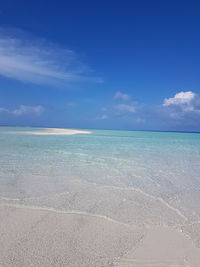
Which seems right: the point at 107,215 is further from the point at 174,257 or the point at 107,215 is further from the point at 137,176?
the point at 137,176

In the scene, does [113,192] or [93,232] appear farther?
[113,192]

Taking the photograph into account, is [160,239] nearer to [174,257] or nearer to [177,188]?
[174,257]

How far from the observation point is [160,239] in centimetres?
256

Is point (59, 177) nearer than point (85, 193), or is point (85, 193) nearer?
point (85, 193)

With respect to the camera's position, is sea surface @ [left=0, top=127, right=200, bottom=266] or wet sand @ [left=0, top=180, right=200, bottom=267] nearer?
wet sand @ [left=0, top=180, right=200, bottom=267]

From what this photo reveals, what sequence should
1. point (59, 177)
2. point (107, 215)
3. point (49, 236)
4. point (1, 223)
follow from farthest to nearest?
point (59, 177), point (107, 215), point (1, 223), point (49, 236)

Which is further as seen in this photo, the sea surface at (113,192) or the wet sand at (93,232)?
the sea surface at (113,192)

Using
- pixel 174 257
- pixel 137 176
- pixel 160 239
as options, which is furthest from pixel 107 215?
pixel 137 176

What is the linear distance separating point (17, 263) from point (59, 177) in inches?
137

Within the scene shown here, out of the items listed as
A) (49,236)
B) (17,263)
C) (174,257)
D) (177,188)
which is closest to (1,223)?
(49,236)

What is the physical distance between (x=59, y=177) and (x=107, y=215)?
251 centimetres

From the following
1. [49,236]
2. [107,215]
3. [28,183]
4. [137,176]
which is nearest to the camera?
[49,236]

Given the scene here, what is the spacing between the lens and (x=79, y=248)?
7.49ft

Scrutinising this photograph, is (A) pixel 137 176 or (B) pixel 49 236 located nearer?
(B) pixel 49 236
